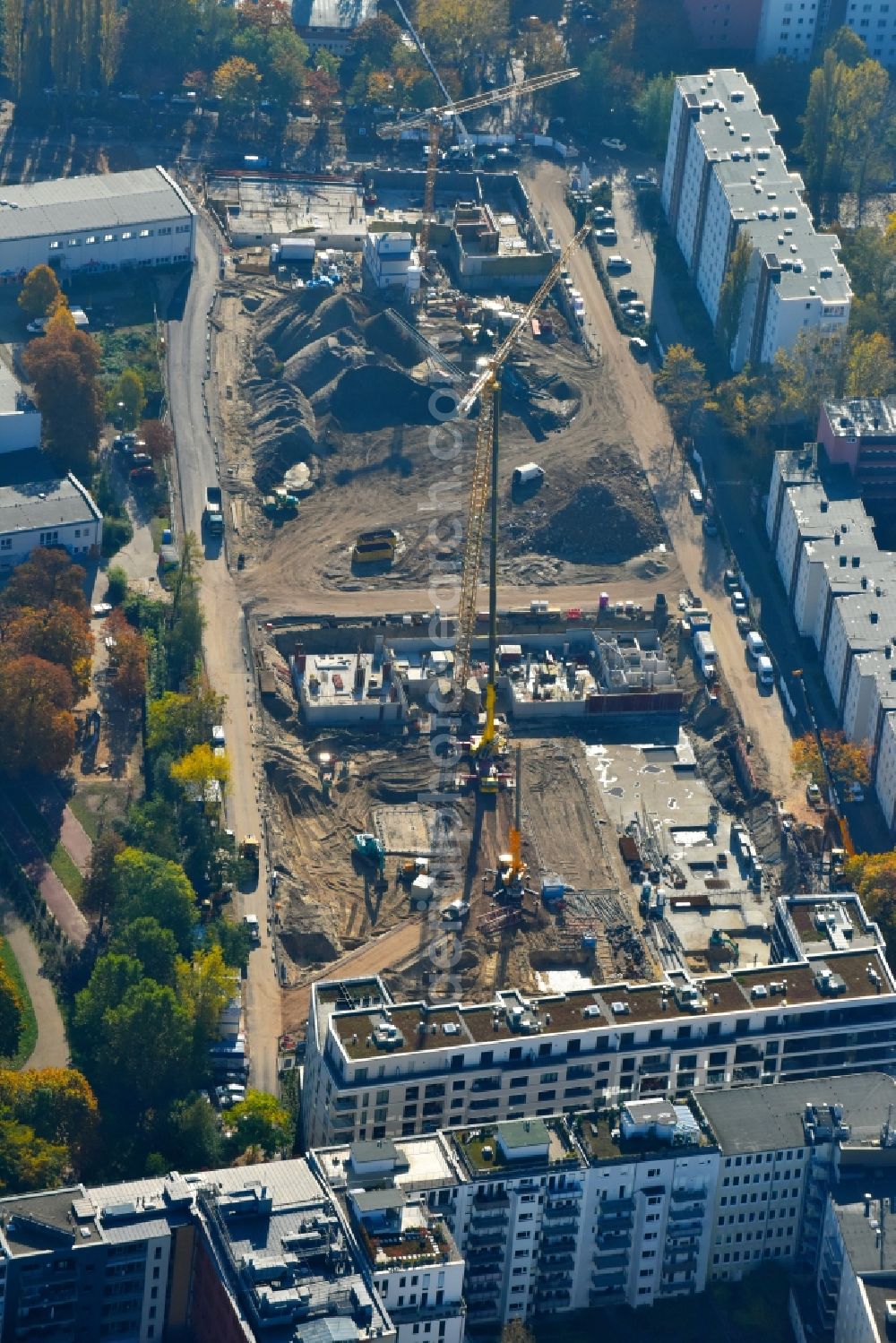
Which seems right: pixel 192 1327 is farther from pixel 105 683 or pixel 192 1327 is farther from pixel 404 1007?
pixel 105 683

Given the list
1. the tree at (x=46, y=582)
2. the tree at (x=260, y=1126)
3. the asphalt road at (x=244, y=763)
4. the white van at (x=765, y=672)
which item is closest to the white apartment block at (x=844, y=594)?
the white van at (x=765, y=672)

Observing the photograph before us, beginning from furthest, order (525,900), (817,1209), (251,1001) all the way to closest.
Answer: (525,900) < (251,1001) < (817,1209)

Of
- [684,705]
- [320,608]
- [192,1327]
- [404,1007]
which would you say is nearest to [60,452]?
[320,608]

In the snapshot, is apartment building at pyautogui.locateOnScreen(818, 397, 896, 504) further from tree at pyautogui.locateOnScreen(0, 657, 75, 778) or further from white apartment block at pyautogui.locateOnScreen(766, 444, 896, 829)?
tree at pyautogui.locateOnScreen(0, 657, 75, 778)

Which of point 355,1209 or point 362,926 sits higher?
point 355,1209

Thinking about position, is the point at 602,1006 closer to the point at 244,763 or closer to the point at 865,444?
the point at 244,763

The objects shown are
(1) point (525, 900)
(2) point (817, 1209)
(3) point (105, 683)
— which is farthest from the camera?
(3) point (105, 683)

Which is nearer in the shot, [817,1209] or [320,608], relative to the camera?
[817,1209]

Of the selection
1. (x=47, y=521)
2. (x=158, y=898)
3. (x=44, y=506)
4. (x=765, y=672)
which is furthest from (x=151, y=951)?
(x=765, y=672)
